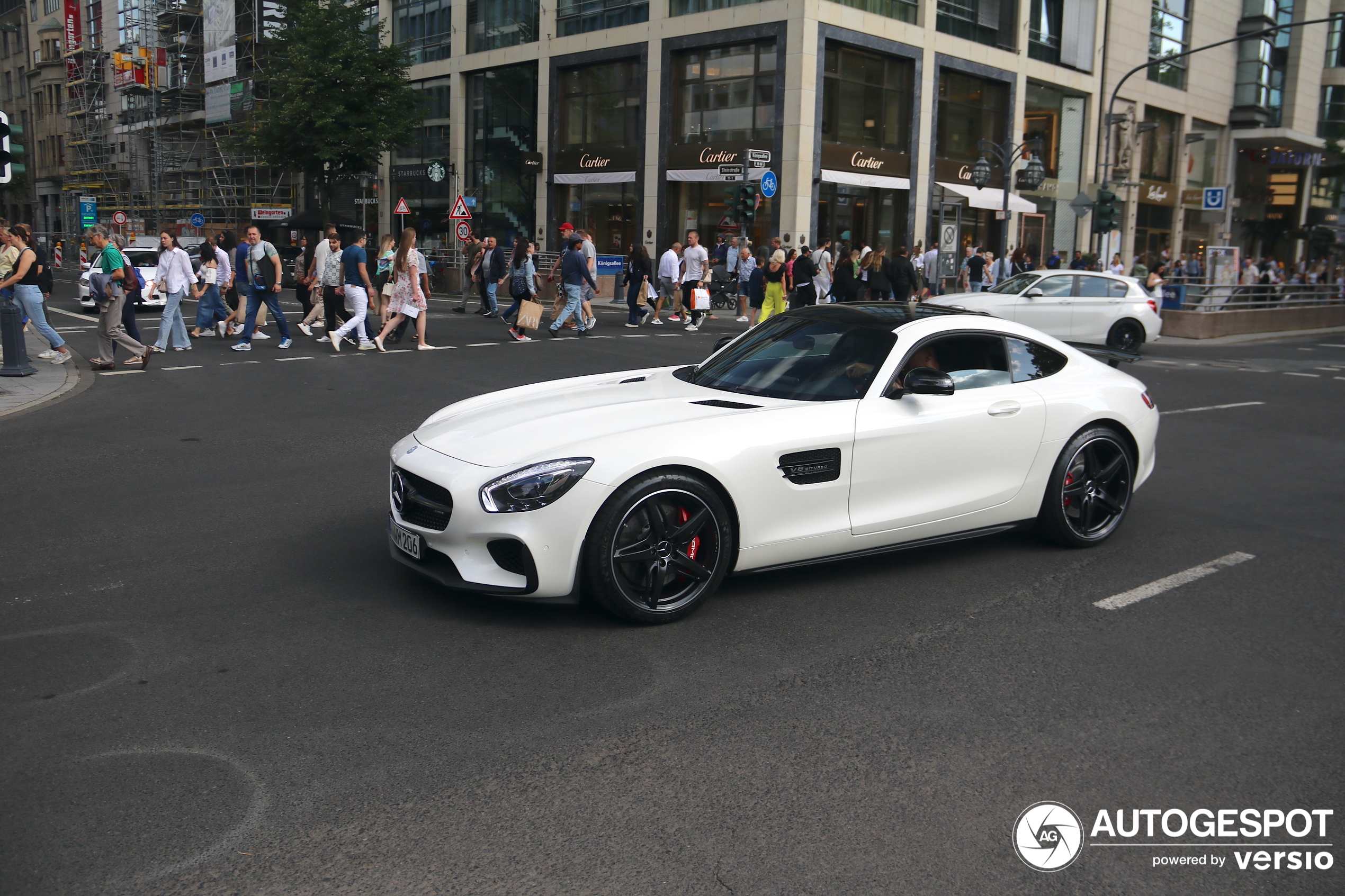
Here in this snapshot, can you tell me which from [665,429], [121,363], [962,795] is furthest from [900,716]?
[121,363]

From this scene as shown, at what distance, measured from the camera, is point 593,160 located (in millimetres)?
37344

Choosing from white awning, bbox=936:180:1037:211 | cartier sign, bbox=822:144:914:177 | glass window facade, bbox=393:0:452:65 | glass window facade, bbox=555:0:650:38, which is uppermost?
glass window facade, bbox=393:0:452:65

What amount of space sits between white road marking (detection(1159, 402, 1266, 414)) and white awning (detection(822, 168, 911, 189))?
20.7 m

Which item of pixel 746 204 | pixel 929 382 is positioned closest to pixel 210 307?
pixel 746 204

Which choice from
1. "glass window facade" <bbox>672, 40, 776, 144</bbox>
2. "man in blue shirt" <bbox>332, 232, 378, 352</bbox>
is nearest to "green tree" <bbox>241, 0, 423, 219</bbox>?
"glass window facade" <bbox>672, 40, 776, 144</bbox>

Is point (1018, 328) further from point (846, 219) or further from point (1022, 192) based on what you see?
point (1022, 192)

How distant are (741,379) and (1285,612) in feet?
9.38

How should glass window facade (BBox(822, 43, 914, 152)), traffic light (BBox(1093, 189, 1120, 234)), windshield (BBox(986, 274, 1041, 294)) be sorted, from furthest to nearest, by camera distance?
glass window facade (BBox(822, 43, 914, 152)) → traffic light (BBox(1093, 189, 1120, 234)) → windshield (BBox(986, 274, 1041, 294))

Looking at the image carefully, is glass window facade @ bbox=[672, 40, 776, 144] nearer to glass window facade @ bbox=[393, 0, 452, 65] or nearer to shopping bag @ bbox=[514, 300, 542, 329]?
glass window facade @ bbox=[393, 0, 452, 65]

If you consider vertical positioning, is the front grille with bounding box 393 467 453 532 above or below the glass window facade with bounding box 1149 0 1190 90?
below

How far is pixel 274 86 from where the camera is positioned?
41.8 m

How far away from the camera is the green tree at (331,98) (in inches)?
1545

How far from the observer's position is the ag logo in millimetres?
3121

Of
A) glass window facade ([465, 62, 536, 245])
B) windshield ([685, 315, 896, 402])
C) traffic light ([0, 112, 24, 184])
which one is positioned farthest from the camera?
glass window facade ([465, 62, 536, 245])
